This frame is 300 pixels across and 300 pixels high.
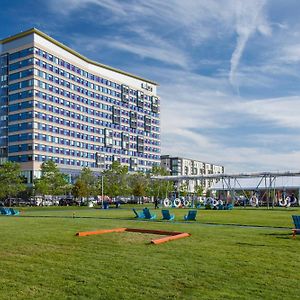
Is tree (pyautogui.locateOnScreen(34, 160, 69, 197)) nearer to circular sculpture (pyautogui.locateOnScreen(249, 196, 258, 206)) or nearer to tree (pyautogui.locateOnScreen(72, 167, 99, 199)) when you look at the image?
tree (pyautogui.locateOnScreen(72, 167, 99, 199))

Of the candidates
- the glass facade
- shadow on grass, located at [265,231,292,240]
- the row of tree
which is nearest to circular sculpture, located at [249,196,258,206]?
the row of tree

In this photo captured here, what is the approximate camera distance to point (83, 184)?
97188 mm

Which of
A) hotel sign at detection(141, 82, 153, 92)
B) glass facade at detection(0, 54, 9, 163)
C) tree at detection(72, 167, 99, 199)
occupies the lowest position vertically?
tree at detection(72, 167, 99, 199)

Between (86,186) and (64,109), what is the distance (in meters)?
30.7

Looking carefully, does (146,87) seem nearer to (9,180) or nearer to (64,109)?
(64,109)

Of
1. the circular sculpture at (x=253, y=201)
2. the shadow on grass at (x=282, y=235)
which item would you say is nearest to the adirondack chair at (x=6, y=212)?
the shadow on grass at (x=282, y=235)

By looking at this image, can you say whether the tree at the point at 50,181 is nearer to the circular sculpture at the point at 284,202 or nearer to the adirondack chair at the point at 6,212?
the adirondack chair at the point at 6,212

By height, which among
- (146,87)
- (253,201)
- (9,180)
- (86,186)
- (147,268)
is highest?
(146,87)

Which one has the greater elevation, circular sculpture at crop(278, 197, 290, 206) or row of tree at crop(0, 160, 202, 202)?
row of tree at crop(0, 160, 202, 202)

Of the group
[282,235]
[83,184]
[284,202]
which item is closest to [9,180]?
[83,184]

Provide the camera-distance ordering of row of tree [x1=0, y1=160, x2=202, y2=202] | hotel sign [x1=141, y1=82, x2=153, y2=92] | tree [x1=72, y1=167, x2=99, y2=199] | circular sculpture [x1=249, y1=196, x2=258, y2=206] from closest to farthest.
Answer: circular sculpture [x1=249, y1=196, x2=258, y2=206], row of tree [x1=0, y1=160, x2=202, y2=202], tree [x1=72, y1=167, x2=99, y2=199], hotel sign [x1=141, y1=82, x2=153, y2=92]

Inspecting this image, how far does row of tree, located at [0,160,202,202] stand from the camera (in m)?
90.1

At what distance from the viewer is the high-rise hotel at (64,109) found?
110500mm

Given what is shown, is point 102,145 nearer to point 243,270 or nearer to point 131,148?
point 131,148
